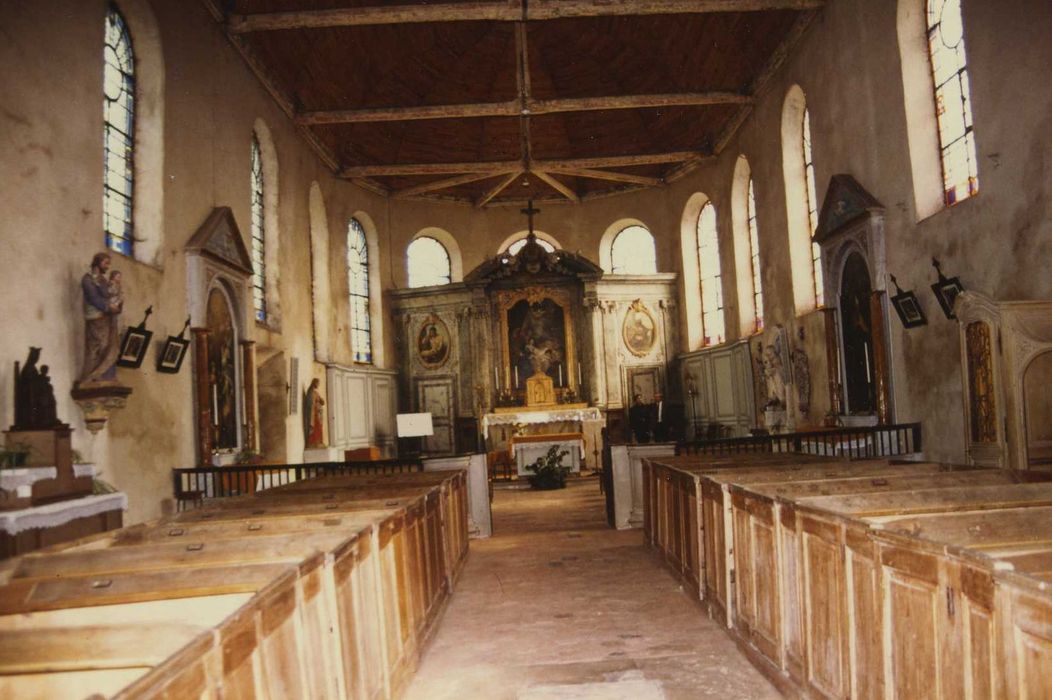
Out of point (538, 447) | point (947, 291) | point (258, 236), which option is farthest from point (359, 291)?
point (947, 291)

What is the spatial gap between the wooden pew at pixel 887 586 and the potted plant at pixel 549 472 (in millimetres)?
11591

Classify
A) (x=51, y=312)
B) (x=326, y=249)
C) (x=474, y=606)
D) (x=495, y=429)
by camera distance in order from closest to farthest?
1. (x=474, y=606)
2. (x=51, y=312)
3. (x=326, y=249)
4. (x=495, y=429)

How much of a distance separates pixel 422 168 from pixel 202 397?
9.62 meters

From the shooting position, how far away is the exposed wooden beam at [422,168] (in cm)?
1836

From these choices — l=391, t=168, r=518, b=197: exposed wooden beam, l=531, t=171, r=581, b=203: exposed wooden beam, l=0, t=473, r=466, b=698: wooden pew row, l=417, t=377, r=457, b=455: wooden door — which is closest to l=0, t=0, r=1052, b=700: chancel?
l=0, t=473, r=466, b=698: wooden pew row

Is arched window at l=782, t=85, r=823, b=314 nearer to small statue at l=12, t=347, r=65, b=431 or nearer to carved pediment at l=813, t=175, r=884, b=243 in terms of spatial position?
carved pediment at l=813, t=175, r=884, b=243

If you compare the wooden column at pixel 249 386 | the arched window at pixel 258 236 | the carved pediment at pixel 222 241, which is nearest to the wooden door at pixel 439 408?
the arched window at pixel 258 236

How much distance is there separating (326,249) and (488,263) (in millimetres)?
4364

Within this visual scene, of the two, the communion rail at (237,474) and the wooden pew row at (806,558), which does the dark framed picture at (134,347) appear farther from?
the wooden pew row at (806,558)

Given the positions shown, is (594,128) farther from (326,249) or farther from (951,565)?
(951,565)

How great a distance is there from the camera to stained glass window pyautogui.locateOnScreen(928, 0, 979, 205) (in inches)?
379

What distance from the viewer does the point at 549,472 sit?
15.6 metres

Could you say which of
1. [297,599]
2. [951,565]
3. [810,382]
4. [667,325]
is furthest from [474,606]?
[667,325]

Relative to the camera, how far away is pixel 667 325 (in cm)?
2080
